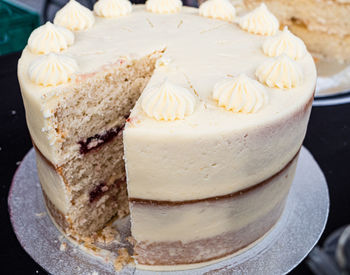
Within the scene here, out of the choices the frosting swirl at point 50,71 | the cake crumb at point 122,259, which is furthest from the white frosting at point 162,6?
the cake crumb at point 122,259

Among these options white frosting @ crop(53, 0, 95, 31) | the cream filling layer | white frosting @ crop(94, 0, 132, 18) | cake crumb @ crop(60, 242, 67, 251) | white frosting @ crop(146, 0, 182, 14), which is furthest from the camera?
white frosting @ crop(146, 0, 182, 14)

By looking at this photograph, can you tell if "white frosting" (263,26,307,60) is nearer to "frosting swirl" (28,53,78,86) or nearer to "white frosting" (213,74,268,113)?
"white frosting" (213,74,268,113)

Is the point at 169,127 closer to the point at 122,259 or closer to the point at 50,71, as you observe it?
the point at 50,71

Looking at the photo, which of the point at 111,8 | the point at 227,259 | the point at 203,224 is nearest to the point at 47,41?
the point at 111,8

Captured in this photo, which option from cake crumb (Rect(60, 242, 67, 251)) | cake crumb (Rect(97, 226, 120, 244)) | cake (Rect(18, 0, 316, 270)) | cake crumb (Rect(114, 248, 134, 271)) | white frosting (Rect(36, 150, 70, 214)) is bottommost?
cake crumb (Rect(97, 226, 120, 244))

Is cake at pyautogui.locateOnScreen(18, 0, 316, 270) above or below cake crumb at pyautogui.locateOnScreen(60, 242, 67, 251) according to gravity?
above

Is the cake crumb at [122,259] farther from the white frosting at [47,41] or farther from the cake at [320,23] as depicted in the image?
the cake at [320,23]

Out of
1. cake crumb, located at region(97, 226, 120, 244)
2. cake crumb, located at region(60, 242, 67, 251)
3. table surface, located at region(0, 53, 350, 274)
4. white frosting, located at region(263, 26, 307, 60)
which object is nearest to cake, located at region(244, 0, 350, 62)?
table surface, located at region(0, 53, 350, 274)
